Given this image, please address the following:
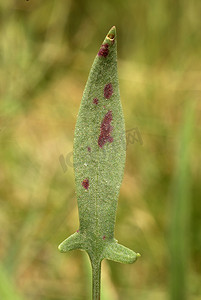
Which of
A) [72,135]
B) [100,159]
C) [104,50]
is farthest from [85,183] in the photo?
[72,135]

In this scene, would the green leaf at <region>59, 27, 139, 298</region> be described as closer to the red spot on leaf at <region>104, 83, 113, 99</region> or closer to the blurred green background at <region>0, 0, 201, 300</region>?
the red spot on leaf at <region>104, 83, 113, 99</region>

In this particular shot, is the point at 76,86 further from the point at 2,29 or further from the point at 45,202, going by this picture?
the point at 45,202

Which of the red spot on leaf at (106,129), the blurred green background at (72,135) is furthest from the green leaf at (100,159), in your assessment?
the blurred green background at (72,135)

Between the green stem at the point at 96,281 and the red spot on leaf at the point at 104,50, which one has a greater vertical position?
the red spot on leaf at the point at 104,50

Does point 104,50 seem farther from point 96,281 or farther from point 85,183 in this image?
point 96,281

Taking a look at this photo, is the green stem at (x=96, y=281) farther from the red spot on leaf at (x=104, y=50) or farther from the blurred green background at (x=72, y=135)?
the blurred green background at (x=72, y=135)
